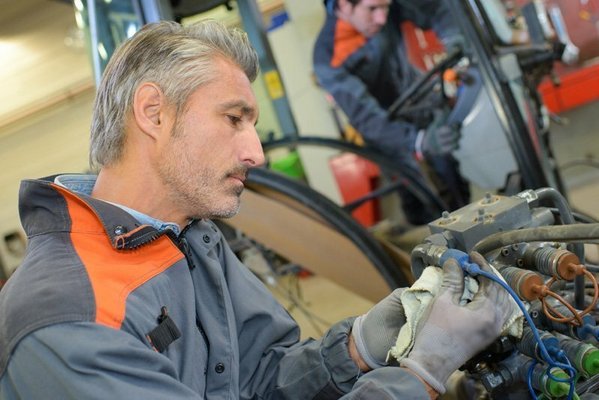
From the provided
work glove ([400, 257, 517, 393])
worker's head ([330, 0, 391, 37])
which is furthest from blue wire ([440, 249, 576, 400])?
worker's head ([330, 0, 391, 37])

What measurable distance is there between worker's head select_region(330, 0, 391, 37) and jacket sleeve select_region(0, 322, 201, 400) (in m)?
4.13

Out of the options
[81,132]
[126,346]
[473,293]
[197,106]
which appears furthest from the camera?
[81,132]

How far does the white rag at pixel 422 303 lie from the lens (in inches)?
37.6

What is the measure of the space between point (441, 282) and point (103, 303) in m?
0.60

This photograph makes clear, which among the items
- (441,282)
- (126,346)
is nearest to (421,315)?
(441,282)

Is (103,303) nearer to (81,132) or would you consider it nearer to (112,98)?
(112,98)

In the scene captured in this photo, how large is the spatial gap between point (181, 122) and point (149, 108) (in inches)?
3.2

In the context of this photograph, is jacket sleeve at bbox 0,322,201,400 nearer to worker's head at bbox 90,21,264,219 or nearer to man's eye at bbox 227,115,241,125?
worker's head at bbox 90,21,264,219

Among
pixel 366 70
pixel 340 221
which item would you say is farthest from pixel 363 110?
pixel 340 221

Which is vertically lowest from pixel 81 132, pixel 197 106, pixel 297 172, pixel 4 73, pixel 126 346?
pixel 297 172

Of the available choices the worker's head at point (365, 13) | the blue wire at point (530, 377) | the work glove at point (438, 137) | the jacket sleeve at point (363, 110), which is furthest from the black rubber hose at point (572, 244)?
the worker's head at point (365, 13)

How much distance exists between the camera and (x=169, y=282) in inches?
42.8

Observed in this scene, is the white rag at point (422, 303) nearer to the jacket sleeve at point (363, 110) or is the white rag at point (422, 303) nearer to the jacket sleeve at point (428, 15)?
the jacket sleeve at point (428, 15)

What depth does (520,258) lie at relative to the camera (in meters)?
1.01
